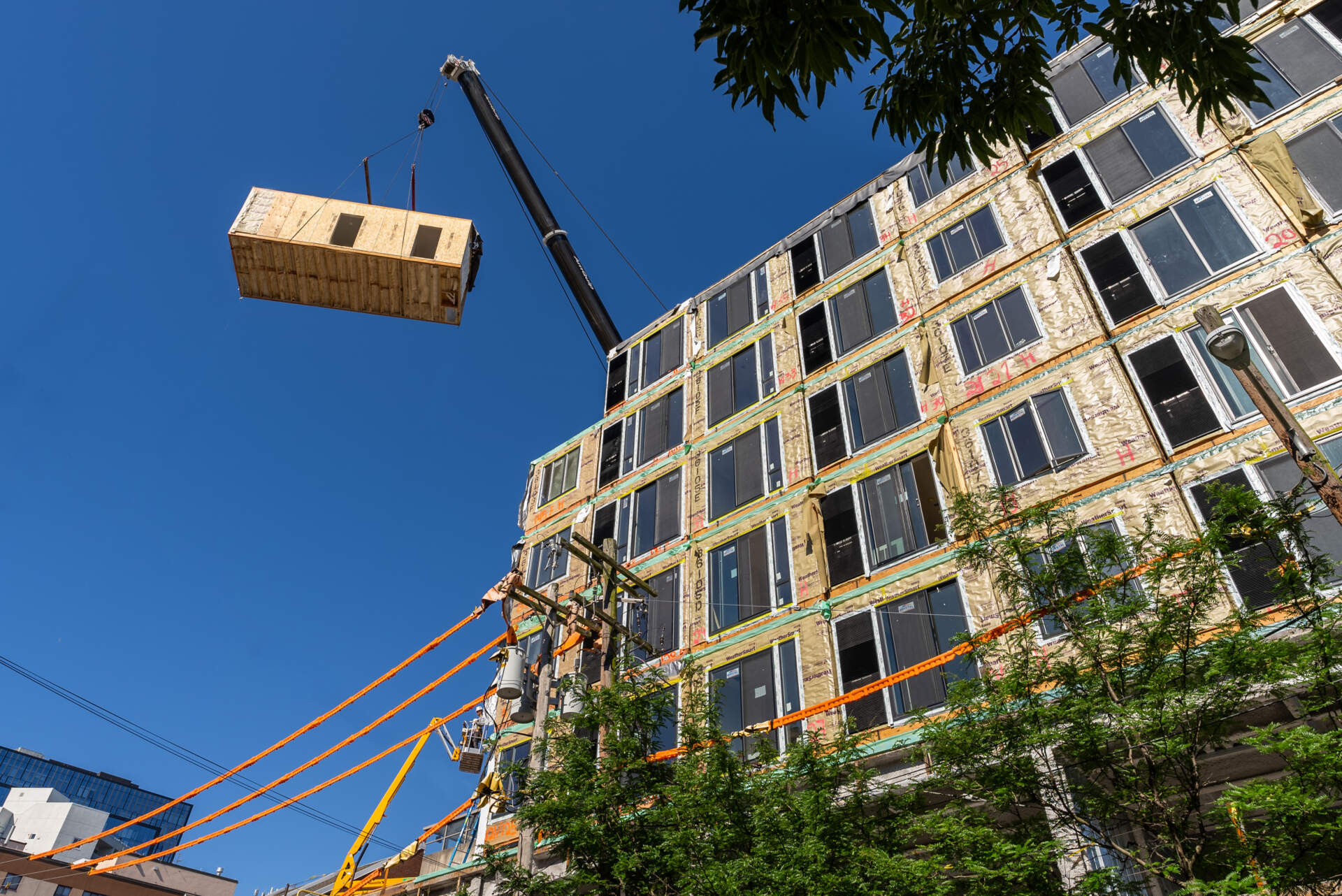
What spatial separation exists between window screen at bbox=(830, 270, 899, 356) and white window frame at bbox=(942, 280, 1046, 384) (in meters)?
2.01

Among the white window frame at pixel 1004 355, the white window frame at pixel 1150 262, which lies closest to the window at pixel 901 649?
the white window frame at pixel 1004 355

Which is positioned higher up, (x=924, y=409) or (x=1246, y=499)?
(x=924, y=409)

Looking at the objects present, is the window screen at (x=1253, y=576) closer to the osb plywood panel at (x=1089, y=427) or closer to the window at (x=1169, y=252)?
the osb plywood panel at (x=1089, y=427)

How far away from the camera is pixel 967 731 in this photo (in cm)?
1066

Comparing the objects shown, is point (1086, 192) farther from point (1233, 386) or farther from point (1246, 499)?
point (1246, 499)

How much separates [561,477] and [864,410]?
12.9 meters

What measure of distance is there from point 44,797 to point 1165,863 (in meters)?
101

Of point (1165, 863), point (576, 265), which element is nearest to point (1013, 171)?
point (1165, 863)

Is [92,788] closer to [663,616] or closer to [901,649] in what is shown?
[663,616]

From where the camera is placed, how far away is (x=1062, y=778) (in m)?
11.4

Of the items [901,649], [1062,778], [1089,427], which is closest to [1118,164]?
[1089,427]

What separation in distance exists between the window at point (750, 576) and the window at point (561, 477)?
8.83 m

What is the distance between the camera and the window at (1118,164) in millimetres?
20000

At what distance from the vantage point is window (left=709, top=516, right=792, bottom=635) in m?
21.6
